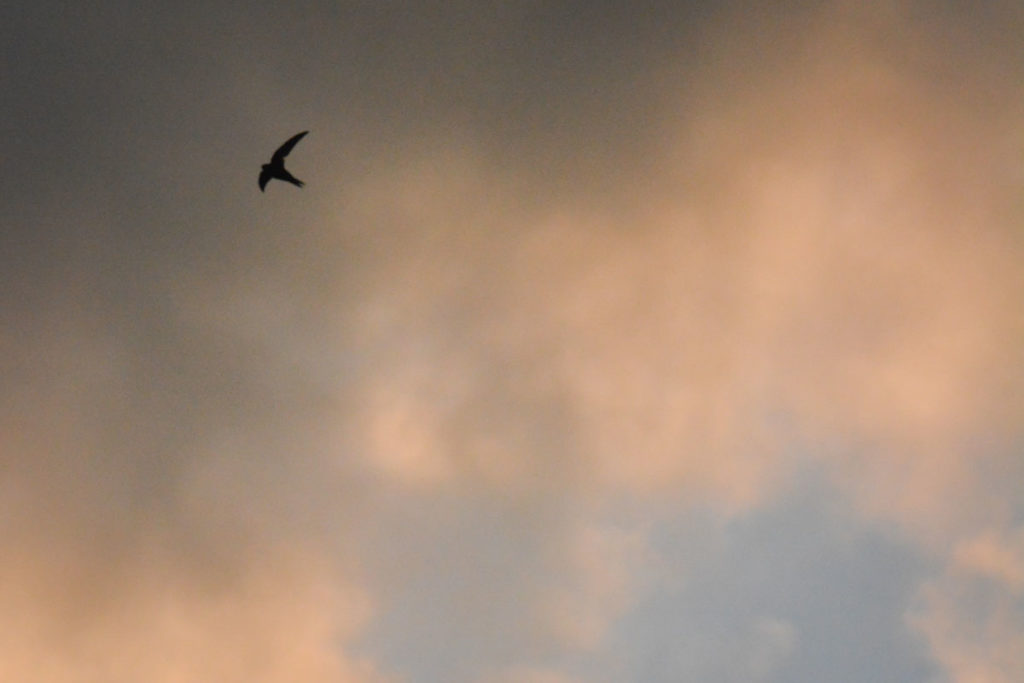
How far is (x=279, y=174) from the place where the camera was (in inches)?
2761
